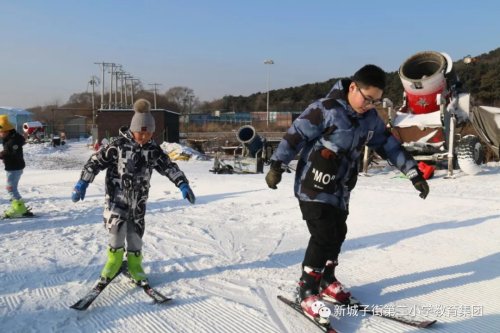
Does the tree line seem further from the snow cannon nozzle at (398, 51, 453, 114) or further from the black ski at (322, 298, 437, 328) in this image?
the black ski at (322, 298, 437, 328)

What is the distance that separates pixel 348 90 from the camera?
3.27 metres

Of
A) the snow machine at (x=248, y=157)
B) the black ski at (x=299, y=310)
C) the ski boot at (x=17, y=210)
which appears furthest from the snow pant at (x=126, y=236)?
the snow machine at (x=248, y=157)

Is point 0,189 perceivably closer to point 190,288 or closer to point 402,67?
point 190,288

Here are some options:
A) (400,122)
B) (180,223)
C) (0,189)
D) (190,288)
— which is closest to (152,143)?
(190,288)

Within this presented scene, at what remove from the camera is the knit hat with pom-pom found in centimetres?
381

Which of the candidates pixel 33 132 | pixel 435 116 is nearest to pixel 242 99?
pixel 33 132

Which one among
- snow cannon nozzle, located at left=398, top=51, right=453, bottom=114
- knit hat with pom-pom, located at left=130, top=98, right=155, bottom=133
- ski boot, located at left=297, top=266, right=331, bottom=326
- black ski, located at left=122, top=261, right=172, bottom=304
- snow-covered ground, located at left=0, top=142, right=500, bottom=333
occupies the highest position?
snow cannon nozzle, located at left=398, top=51, right=453, bottom=114

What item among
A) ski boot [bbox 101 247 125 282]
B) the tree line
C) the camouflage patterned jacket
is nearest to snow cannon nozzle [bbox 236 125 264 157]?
the camouflage patterned jacket

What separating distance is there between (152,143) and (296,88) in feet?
332

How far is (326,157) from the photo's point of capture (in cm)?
319

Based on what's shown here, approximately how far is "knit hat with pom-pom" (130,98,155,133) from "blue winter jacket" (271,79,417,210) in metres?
1.24

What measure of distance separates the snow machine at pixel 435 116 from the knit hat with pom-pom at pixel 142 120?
8450 mm

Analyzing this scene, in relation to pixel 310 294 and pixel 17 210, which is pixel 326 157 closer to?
pixel 310 294

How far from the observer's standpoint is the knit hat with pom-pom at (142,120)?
381cm
